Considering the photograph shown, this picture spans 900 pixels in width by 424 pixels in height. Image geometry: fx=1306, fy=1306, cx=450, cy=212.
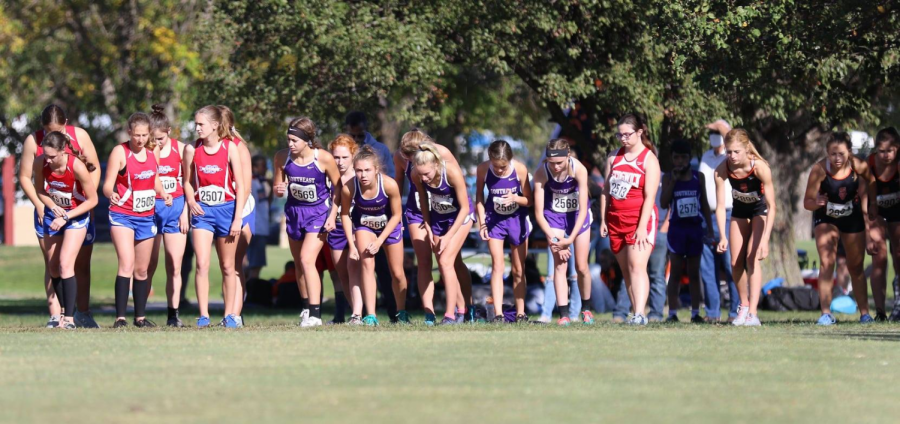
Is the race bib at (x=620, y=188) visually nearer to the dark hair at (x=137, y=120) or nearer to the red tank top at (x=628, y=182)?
the red tank top at (x=628, y=182)

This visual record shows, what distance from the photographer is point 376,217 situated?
12258mm

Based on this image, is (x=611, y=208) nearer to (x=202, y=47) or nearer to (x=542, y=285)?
(x=542, y=285)

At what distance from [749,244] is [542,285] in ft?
18.6

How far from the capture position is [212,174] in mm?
11727

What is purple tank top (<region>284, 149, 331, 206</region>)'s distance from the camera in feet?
39.9

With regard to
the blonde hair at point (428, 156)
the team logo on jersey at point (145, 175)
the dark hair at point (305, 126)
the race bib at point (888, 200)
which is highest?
the dark hair at point (305, 126)

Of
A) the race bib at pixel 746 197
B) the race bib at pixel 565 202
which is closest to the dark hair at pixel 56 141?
the race bib at pixel 565 202

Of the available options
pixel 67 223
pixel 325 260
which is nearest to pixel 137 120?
pixel 67 223

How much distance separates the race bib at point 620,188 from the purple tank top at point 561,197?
1.32 feet

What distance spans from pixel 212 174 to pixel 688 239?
4.90 meters

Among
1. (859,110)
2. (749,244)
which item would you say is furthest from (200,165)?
(859,110)

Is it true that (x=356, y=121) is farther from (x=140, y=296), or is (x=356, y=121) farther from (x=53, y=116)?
(x=53, y=116)

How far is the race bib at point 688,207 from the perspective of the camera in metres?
13.3

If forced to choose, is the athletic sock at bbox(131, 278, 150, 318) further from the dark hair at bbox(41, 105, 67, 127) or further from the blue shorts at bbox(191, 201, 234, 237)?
the dark hair at bbox(41, 105, 67, 127)
